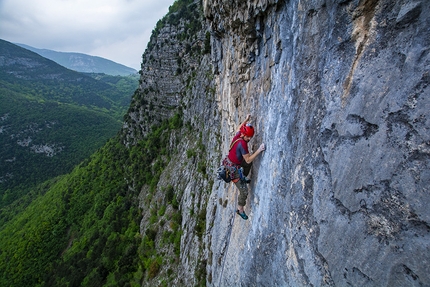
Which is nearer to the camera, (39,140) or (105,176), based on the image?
(105,176)

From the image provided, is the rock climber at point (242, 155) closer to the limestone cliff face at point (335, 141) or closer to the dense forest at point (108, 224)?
the limestone cliff face at point (335, 141)

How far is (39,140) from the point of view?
3482 inches

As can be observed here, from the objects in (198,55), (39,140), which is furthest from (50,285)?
(39,140)

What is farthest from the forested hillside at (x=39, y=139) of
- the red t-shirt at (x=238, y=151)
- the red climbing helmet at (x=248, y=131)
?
the red climbing helmet at (x=248, y=131)

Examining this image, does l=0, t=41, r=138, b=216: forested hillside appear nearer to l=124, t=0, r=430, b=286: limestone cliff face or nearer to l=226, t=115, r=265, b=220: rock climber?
l=226, t=115, r=265, b=220: rock climber

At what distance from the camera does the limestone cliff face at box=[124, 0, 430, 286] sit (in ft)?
→ 8.38

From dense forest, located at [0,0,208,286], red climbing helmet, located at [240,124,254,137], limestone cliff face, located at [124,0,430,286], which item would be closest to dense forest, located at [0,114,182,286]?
dense forest, located at [0,0,208,286]

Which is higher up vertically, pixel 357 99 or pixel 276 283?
pixel 357 99

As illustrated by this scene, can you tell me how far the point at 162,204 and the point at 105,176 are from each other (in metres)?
20.6

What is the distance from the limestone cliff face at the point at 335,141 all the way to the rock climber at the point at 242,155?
13.0 inches

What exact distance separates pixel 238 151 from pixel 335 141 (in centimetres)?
306

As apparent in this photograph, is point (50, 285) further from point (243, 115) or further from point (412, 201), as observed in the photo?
point (412, 201)

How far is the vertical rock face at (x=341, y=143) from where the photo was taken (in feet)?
8.34

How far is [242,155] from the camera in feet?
20.6
